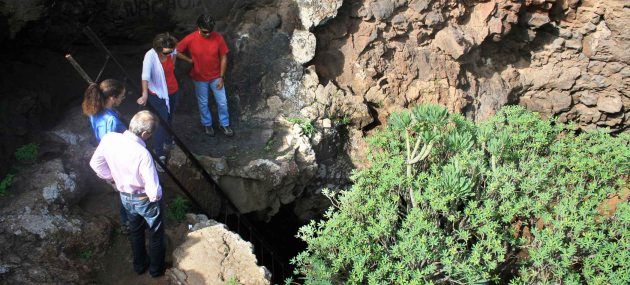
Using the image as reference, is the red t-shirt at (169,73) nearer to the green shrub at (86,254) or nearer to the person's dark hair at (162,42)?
the person's dark hair at (162,42)

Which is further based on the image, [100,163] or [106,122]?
[106,122]

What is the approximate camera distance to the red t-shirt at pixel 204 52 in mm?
6598

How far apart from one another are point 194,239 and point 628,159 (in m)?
4.92

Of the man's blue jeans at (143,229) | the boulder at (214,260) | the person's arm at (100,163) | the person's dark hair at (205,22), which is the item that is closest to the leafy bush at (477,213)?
the boulder at (214,260)

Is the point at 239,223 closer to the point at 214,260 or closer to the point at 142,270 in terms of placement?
→ the point at 214,260

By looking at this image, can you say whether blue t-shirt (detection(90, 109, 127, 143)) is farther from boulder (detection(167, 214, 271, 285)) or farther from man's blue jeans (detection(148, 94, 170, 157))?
boulder (detection(167, 214, 271, 285))

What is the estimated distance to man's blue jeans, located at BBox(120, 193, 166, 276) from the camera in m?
4.82

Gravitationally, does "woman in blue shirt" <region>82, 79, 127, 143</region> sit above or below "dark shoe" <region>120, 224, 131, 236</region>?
above

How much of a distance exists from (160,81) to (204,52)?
2.84 ft

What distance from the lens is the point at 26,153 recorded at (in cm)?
586

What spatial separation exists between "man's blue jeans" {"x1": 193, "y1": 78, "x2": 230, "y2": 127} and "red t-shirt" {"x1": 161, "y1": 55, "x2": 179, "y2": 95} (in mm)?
600

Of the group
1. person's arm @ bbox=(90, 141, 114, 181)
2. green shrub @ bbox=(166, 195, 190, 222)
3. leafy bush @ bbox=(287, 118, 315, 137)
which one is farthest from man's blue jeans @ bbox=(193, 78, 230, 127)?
person's arm @ bbox=(90, 141, 114, 181)

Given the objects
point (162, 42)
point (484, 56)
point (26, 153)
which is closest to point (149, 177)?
point (162, 42)

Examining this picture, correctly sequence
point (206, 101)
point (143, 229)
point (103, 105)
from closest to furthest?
1. point (103, 105)
2. point (143, 229)
3. point (206, 101)
